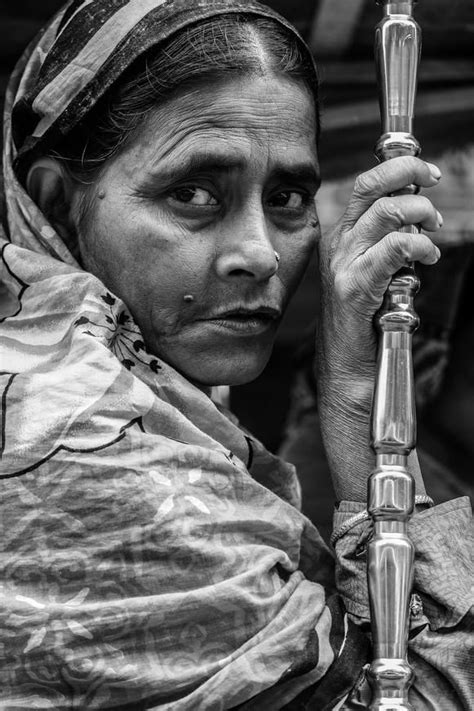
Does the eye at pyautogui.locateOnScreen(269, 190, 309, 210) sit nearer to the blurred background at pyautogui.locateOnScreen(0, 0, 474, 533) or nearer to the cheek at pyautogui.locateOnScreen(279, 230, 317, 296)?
the cheek at pyautogui.locateOnScreen(279, 230, 317, 296)

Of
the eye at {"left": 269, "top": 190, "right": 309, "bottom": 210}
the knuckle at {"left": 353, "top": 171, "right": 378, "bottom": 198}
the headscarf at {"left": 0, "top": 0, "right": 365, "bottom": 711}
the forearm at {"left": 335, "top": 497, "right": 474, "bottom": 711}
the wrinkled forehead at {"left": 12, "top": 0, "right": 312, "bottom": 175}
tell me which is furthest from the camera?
the eye at {"left": 269, "top": 190, "right": 309, "bottom": 210}

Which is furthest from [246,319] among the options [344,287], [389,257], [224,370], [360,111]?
[360,111]

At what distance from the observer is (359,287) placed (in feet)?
7.10

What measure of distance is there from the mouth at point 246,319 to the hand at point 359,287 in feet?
0.40

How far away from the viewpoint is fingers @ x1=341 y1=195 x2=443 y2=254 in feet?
6.96

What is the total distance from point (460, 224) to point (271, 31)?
1.30m

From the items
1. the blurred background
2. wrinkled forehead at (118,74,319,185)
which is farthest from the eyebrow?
the blurred background

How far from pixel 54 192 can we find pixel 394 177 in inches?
28.3

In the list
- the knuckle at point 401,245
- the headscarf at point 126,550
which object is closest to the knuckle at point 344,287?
the knuckle at point 401,245

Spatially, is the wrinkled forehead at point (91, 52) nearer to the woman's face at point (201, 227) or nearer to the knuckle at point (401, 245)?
the woman's face at point (201, 227)

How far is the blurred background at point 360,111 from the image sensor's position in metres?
3.32

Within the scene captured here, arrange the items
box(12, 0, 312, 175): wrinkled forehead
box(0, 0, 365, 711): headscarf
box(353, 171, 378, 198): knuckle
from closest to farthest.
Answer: box(0, 0, 365, 711): headscarf
box(353, 171, 378, 198): knuckle
box(12, 0, 312, 175): wrinkled forehead

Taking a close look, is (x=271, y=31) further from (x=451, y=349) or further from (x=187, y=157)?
(x=451, y=349)

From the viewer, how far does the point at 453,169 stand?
353cm
